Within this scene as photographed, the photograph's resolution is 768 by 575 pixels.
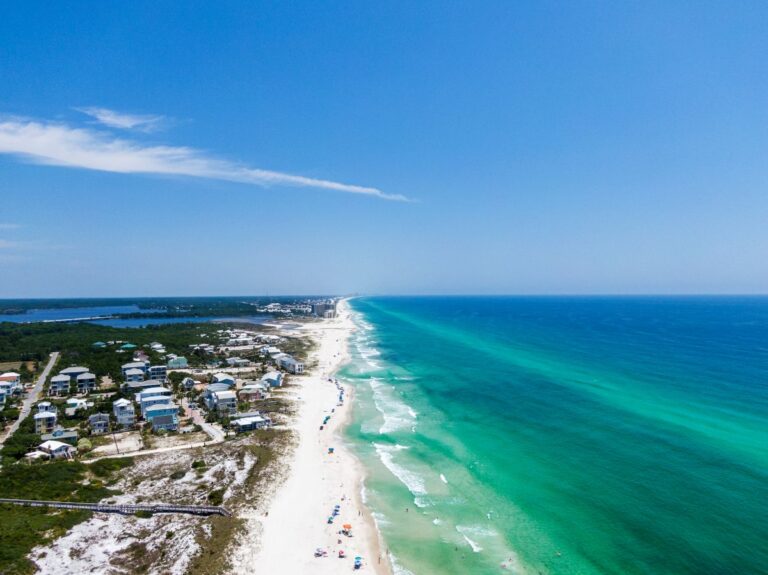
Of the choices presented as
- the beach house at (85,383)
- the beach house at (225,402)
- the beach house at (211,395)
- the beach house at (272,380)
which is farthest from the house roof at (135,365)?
the beach house at (225,402)

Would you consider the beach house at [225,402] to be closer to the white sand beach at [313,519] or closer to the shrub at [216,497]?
the white sand beach at [313,519]

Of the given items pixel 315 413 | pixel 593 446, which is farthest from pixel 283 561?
pixel 593 446

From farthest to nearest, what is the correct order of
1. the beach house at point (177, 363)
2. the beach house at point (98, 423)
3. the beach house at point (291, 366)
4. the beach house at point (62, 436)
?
the beach house at point (177, 363)
the beach house at point (291, 366)
the beach house at point (98, 423)
the beach house at point (62, 436)

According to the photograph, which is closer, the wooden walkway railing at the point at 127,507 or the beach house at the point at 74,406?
the wooden walkway railing at the point at 127,507

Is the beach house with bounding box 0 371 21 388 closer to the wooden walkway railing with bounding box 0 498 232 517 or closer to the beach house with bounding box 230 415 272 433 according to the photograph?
the beach house with bounding box 230 415 272 433

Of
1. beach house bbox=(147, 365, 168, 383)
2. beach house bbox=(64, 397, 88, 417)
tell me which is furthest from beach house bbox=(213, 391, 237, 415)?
beach house bbox=(147, 365, 168, 383)

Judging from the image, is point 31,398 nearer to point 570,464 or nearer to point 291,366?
point 291,366
